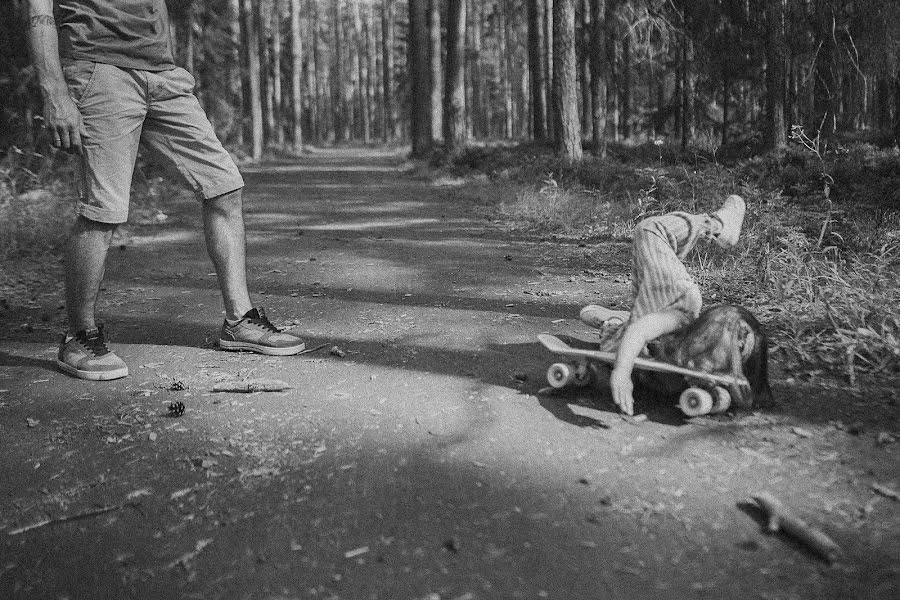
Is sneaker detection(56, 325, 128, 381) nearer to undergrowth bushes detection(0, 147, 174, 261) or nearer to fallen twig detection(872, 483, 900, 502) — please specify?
fallen twig detection(872, 483, 900, 502)

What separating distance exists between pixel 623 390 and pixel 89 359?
266cm

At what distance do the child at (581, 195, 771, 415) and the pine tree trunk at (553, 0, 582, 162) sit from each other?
32.4 feet

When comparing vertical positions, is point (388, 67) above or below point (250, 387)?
above

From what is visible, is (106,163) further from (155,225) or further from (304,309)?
(155,225)

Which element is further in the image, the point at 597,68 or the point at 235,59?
the point at 235,59

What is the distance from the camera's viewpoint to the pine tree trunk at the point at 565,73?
13016 millimetres

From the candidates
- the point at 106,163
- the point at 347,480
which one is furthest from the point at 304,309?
the point at 347,480

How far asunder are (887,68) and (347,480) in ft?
34.6

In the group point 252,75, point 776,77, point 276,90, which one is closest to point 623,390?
point 776,77

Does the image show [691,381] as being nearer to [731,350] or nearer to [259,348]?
[731,350]

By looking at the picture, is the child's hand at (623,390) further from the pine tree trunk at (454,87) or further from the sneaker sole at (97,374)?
the pine tree trunk at (454,87)

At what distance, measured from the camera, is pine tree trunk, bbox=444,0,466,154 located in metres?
19.1

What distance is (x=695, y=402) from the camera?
3.01m

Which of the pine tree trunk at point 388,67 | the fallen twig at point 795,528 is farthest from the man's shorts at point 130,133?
the pine tree trunk at point 388,67
